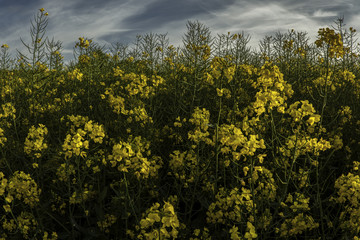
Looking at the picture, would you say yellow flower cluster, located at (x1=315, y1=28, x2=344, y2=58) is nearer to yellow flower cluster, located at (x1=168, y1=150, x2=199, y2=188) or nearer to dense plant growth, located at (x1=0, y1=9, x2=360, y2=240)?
dense plant growth, located at (x1=0, y1=9, x2=360, y2=240)

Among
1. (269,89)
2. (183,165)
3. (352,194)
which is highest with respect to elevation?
(269,89)

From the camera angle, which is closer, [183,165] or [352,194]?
[352,194]

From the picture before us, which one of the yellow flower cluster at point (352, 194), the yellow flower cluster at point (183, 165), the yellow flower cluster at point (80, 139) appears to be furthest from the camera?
the yellow flower cluster at point (183, 165)

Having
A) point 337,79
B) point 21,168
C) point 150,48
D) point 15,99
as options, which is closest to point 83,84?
point 15,99

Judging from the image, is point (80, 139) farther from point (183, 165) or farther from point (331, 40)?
point (331, 40)

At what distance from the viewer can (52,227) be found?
8.64ft

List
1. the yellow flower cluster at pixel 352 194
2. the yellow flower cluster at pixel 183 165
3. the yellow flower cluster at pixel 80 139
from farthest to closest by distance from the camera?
the yellow flower cluster at pixel 183 165, the yellow flower cluster at pixel 80 139, the yellow flower cluster at pixel 352 194

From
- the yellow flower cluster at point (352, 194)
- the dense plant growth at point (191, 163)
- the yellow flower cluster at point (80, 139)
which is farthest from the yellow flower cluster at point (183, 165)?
the yellow flower cluster at point (352, 194)

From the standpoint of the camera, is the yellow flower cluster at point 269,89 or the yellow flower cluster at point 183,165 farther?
the yellow flower cluster at point 183,165

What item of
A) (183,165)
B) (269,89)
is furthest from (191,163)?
(269,89)

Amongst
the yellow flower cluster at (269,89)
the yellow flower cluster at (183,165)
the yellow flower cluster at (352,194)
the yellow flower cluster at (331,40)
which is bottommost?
the yellow flower cluster at (352,194)

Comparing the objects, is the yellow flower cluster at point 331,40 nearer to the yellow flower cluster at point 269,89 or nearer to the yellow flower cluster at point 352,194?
the yellow flower cluster at point 269,89

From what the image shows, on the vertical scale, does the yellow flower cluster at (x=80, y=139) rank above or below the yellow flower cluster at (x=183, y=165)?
above

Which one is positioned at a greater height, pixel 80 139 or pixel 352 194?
pixel 80 139
